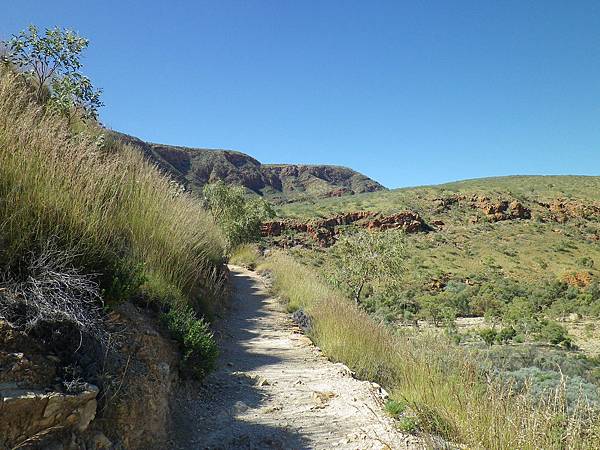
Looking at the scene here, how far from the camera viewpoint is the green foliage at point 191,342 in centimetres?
496

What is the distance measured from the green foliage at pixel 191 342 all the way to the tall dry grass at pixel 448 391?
239 centimetres

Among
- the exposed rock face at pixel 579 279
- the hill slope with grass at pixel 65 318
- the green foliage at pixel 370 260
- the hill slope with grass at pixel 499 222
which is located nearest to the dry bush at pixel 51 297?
the hill slope with grass at pixel 65 318

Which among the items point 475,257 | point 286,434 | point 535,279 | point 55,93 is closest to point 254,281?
point 55,93

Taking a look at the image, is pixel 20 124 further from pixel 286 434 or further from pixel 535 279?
pixel 535 279

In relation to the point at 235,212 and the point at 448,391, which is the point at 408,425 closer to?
the point at 448,391

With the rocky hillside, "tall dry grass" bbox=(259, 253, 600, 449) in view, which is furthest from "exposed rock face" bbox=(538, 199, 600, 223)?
"tall dry grass" bbox=(259, 253, 600, 449)

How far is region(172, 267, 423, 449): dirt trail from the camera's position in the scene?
418cm

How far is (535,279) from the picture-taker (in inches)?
1185

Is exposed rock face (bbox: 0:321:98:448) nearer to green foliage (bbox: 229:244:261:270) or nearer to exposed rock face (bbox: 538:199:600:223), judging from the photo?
green foliage (bbox: 229:244:261:270)

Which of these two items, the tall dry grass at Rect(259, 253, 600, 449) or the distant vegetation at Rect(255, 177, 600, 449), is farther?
the distant vegetation at Rect(255, 177, 600, 449)

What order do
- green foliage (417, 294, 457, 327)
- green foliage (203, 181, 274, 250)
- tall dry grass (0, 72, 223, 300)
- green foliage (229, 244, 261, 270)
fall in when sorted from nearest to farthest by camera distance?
tall dry grass (0, 72, 223, 300) < green foliage (417, 294, 457, 327) < green foliage (229, 244, 261, 270) < green foliage (203, 181, 274, 250)

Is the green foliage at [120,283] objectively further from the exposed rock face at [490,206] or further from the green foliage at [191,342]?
the exposed rock face at [490,206]

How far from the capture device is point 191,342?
506 centimetres

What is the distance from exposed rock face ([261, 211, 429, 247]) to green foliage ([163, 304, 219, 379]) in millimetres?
37572
